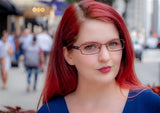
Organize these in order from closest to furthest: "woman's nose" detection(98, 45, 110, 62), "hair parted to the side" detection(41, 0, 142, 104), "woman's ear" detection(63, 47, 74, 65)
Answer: "woman's nose" detection(98, 45, 110, 62) < "hair parted to the side" detection(41, 0, 142, 104) < "woman's ear" detection(63, 47, 74, 65)

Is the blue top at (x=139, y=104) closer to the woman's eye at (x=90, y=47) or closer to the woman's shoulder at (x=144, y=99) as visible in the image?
the woman's shoulder at (x=144, y=99)

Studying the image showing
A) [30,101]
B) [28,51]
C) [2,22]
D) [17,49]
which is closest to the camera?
[30,101]

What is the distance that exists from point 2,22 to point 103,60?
16.7 meters

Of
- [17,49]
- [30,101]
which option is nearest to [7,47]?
[30,101]

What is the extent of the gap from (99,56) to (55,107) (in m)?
0.44

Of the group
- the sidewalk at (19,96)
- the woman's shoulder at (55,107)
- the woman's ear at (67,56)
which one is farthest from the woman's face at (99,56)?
the sidewalk at (19,96)

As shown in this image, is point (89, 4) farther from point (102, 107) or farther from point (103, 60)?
point (102, 107)

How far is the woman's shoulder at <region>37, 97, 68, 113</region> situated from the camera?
1852 millimetres

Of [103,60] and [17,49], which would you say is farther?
[17,49]

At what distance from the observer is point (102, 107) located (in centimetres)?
180

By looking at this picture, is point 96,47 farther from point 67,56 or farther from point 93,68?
point 67,56

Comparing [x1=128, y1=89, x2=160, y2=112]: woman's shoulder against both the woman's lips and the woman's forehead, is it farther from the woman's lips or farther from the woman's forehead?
the woman's forehead

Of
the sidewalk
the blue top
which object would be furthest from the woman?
the sidewalk

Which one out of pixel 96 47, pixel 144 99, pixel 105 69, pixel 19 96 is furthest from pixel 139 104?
pixel 19 96
